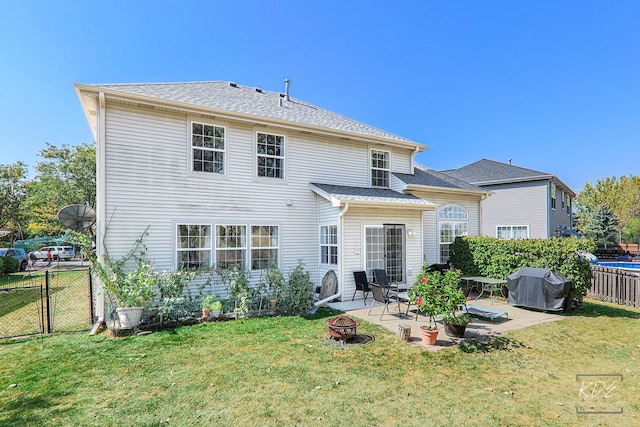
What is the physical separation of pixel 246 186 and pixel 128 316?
4559mm

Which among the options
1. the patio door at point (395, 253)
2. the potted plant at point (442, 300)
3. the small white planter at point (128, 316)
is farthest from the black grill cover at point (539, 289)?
the small white planter at point (128, 316)

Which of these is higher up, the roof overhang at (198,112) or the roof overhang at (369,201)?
the roof overhang at (198,112)

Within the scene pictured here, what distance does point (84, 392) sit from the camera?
409 cm

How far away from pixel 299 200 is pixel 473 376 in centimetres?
698

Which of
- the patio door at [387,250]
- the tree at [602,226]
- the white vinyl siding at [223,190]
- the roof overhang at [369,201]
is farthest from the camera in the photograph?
the tree at [602,226]

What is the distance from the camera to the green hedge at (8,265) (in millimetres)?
17030

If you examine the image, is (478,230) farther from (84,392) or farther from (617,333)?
(84,392)

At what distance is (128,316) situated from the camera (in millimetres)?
6566

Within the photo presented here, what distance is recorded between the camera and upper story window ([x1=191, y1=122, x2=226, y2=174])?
28.5 ft

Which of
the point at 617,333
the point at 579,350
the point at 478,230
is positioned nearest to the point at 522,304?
the point at 617,333

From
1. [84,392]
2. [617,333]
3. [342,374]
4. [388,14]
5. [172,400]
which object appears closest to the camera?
[172,400]

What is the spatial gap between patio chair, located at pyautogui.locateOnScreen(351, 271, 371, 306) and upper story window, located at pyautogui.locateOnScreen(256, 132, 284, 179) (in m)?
4.04

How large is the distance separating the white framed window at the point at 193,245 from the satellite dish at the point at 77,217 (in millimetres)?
2471

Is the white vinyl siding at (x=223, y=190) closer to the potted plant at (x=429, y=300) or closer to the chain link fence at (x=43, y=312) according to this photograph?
the chain link fence at (x=43, y=312)
